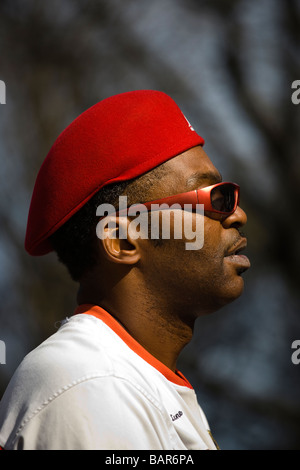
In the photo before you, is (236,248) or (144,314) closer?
(144,314)

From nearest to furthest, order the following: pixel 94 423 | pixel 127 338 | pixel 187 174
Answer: pixel 94 423 → pixel 127 338 → pixel 187 174

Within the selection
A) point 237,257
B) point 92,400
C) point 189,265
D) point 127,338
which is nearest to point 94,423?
point 92,400

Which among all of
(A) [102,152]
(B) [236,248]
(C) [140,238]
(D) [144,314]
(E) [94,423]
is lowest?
(E) [94,423]

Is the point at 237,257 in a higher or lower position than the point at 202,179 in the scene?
lower

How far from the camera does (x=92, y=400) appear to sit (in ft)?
5.39

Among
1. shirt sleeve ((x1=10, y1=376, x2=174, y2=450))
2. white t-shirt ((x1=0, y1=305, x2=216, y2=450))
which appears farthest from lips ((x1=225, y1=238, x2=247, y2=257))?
shirt sleeve ((x1=10, y1=376, x2=174, y2=450))

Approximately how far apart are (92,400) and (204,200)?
804 mm

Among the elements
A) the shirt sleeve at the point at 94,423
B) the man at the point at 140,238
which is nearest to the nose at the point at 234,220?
the man at the point at 140,238

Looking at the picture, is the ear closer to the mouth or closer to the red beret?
the red beret

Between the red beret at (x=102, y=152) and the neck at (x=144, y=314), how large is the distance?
0.29 meters

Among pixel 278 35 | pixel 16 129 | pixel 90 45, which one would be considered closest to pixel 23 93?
pixel 16 129

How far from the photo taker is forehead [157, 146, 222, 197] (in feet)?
6.93

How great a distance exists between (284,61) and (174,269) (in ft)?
12.7

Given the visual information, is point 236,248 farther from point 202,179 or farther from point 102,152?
point 102,152
